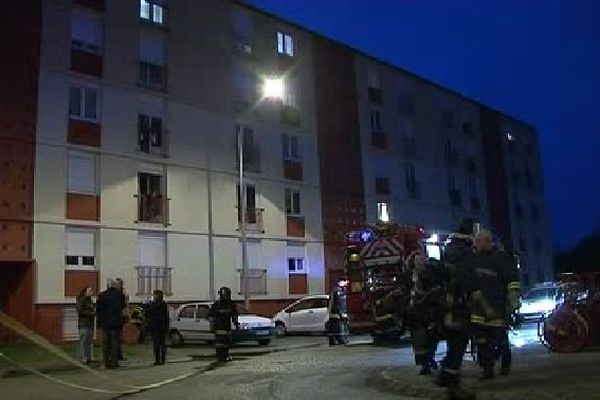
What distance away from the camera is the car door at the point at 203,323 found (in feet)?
85.9

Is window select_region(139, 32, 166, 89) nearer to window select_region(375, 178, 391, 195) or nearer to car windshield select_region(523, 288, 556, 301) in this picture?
window select_region(375, 178, 391, 195)

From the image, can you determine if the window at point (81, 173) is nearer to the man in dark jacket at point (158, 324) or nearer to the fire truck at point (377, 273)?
the man in dark jacket at point (158, 324)

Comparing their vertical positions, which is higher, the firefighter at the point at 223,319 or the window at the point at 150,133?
the window at the point at 150,133

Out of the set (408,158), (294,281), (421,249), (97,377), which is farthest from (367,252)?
(408,158)

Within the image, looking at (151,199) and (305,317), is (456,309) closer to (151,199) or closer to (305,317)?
(305,317)

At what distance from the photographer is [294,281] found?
1474 inches

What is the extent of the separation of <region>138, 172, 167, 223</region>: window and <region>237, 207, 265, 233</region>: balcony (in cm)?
418

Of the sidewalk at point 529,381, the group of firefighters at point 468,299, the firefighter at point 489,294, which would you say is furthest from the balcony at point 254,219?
the firefighter at point 489,294

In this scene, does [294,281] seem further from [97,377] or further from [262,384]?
[262,384]

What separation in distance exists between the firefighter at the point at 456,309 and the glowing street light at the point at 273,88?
27.5 metres

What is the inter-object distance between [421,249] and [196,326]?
885 cm

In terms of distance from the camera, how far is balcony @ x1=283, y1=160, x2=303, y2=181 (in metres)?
38.4

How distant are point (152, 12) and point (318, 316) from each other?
1433cm

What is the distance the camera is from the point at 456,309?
9.34m
